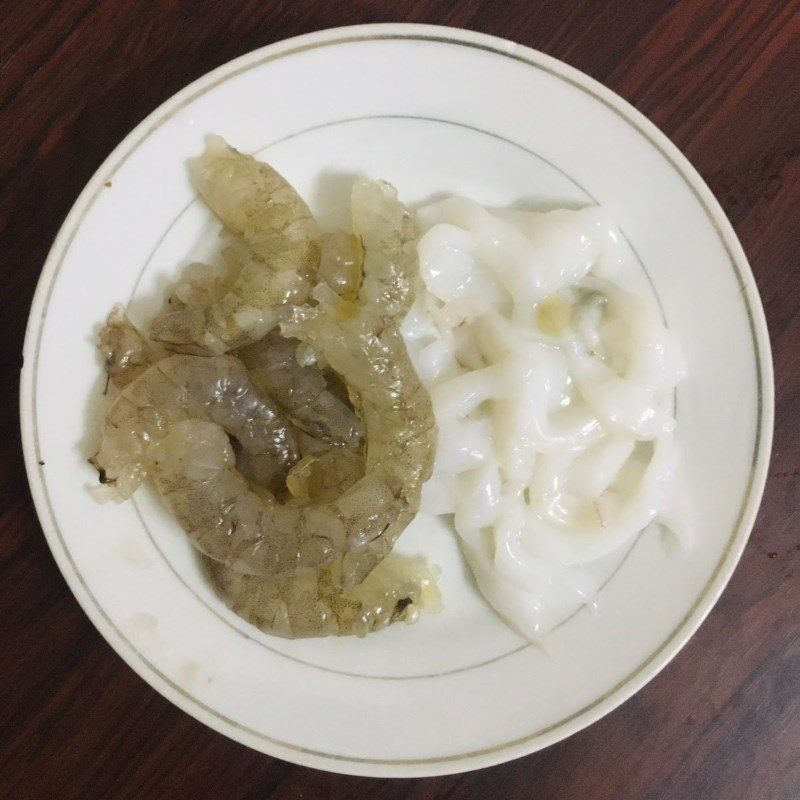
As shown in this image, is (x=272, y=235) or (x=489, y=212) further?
(x=489, y=212)

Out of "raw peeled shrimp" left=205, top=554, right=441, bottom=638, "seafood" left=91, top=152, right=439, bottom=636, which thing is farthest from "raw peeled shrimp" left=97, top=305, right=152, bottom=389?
"raw peeled shrimp" left=205, top=554, right=441, bottom=638

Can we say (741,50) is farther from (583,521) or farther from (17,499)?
(17,499)

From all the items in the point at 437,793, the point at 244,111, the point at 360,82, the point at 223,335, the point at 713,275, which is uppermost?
the point at 713,275

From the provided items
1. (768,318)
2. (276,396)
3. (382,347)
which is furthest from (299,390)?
(768,318)

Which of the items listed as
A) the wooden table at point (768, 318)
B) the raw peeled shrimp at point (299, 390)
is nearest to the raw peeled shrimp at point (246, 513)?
the raw peeled shrimp at point (299, 390)

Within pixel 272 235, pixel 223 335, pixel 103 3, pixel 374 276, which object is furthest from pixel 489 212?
pixel 103 3

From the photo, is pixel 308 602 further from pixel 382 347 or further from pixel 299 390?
pixel 382 347

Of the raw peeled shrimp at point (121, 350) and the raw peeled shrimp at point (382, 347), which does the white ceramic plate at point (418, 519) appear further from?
the raw peeled shrimp at point (382, 347)
